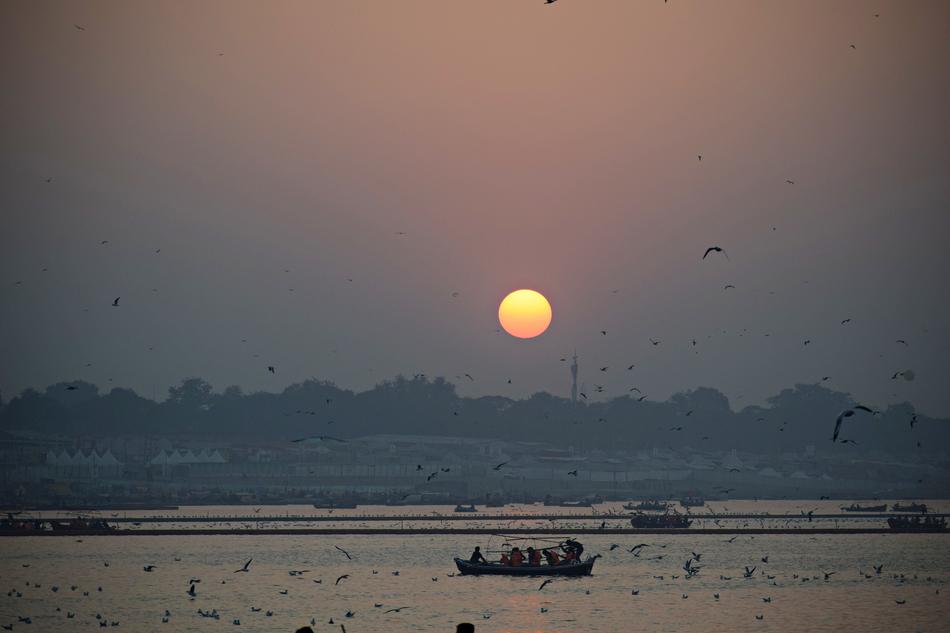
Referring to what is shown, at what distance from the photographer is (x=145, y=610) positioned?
6656cm

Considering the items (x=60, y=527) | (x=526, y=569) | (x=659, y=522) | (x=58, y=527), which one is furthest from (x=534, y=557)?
(x=58, y=527)

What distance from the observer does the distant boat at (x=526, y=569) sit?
2965 inches

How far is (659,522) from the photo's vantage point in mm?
115875

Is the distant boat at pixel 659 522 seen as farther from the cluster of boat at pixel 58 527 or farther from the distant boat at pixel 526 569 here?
the cluster of boat at pixel 58 527

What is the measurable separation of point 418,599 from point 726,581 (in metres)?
20.2

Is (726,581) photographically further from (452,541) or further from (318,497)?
(318,497)

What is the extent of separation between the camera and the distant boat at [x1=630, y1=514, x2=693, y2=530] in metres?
114

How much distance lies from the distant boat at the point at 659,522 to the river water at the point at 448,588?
20.9ft

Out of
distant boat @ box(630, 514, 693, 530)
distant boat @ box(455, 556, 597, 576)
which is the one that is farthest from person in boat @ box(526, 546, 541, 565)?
distant boat @ box(630, 514, 693, 530)

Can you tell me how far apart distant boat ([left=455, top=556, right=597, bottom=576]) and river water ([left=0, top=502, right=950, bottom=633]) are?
2.23ft

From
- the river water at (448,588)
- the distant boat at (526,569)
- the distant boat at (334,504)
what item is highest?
the distant boat at (334,504)

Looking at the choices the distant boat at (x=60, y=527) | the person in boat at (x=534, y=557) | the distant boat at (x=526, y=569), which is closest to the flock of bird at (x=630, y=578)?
the distant boat at (x=526, y=569)

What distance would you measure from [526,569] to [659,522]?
42762 mm

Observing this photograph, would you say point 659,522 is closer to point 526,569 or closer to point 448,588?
point 526,569
